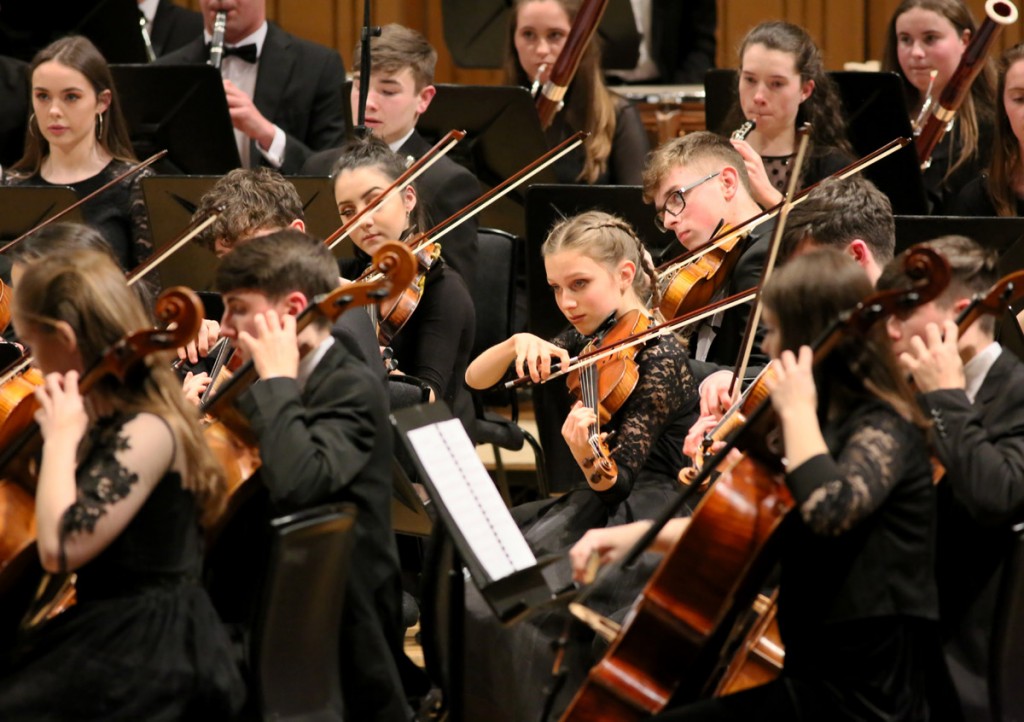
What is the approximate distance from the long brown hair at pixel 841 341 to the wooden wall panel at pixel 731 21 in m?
3.34

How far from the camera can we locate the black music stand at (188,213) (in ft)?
11.0

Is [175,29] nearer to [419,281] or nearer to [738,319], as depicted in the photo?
[419,281]

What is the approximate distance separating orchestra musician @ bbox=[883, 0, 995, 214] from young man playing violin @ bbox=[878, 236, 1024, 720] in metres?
1.78

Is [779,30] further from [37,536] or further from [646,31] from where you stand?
[37,536]

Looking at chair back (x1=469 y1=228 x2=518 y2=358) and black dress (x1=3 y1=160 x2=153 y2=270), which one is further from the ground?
black dress (x1=3 y1=160 x2=153 y2=270)

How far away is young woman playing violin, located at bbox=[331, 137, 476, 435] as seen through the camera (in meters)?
3.30

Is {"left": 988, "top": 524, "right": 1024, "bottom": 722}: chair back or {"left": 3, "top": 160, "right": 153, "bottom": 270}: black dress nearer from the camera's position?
{"left": 988, "top": 524, "right": 1024, "bottom": 722}: chair back

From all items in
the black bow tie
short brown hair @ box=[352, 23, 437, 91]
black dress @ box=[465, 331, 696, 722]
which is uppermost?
short brown hair @ box=[352, 23, 437, 91]

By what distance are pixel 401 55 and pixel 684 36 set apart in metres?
1.47

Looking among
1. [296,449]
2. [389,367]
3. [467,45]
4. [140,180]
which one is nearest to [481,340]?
[389,367]

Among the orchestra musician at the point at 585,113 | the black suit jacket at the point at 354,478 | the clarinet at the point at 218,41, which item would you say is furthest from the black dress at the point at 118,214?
the black suit jacket at the point at 354,478

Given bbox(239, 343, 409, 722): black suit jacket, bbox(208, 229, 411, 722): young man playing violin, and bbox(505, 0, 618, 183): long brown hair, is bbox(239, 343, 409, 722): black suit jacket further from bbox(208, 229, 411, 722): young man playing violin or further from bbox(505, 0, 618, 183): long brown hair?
bbox(505, 0, 618, 183): long brown hair

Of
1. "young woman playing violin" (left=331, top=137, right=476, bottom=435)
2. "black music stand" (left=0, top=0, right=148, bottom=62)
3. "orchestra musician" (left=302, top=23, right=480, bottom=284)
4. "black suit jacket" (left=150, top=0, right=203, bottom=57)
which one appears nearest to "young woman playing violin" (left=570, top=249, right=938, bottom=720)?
"young woman playing violin" (left=331, top=137, right=476, bottom=435)

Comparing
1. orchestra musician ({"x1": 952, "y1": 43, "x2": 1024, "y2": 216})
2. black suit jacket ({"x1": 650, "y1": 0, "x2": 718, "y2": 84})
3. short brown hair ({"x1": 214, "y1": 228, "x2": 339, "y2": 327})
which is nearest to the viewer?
short brown hair ({"x1": 214, "y1": 228, "x2": 339, "y2": 327})
